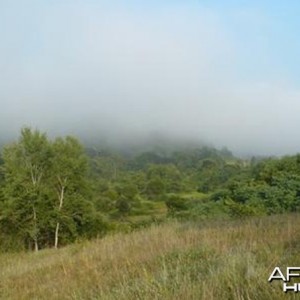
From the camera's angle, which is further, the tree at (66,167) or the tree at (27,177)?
the tree at (66,167)

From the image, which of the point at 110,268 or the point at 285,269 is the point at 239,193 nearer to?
the point at 110,268

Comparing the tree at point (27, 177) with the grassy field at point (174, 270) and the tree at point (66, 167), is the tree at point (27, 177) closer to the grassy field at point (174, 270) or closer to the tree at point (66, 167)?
the tree at point (66, 167)

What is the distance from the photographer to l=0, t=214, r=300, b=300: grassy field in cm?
432

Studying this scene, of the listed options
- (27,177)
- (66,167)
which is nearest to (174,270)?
(66,167)

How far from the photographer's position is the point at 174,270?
5676mm

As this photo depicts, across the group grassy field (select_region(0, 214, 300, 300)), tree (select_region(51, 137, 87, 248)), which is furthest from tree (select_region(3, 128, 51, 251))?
grassy field (select_region(0, 214, 300, 300))

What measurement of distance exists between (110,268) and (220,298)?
359 centimetres

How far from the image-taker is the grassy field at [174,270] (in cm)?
432

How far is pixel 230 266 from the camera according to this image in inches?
189

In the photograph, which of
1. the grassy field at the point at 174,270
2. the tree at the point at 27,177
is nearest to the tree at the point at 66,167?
the tree at the point at 27,177

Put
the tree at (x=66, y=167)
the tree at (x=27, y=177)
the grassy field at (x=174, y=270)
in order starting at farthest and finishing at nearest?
the tree at (x=66, y=167) < the tree at (x=27, y=177) < the grassy field at (x=174, y=270)

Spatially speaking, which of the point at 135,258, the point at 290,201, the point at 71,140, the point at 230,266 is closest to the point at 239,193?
the point at 290,201

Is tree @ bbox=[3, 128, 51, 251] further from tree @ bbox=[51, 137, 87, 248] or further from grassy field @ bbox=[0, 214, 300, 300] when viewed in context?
grassy field @ bbox=[0, 214, 300, 300]

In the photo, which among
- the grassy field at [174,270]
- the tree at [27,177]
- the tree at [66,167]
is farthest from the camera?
the tree at [66,167]
